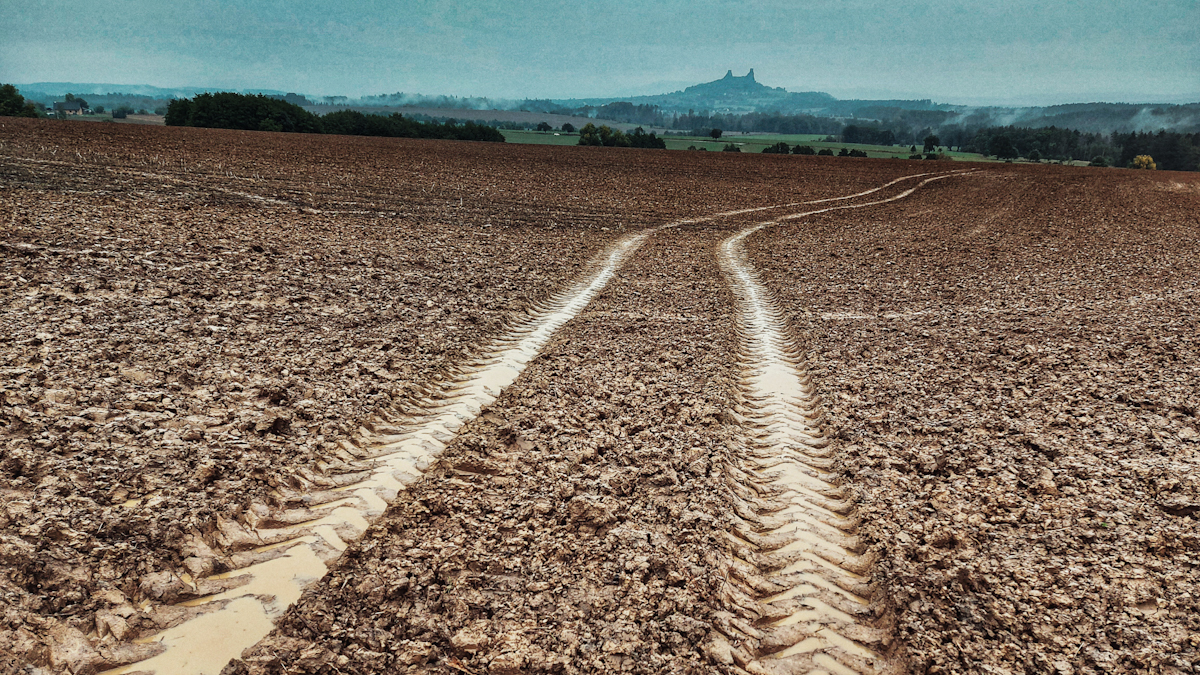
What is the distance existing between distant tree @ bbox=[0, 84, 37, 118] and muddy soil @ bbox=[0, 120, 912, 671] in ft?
261

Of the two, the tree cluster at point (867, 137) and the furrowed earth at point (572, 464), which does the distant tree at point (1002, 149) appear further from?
the furrowed earth at point (572, 464)

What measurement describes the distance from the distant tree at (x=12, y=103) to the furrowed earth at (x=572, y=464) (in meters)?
91.2

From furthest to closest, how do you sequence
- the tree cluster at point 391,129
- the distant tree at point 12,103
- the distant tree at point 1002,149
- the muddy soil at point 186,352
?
the distant tree at point 1002,149 → the tree cluster at point 391,129 → the distant tree at point 12,103 → the muddy soil at point 186,352

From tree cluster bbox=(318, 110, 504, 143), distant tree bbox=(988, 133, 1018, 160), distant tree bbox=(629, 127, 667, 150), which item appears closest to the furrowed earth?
tree cluster bbox=(318, 110, 504, 143)

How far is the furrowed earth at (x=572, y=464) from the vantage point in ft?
13.4

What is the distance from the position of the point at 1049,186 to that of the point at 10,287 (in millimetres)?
54203

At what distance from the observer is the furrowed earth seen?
13.4 ft

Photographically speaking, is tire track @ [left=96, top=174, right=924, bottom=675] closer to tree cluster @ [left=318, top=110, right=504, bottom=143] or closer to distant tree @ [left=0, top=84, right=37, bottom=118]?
tree cluster @ [left=318, top=110, right=504, bottom=143]

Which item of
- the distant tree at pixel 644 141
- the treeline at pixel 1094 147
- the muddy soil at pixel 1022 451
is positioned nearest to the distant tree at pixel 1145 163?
the treeline at pixel 1094 147

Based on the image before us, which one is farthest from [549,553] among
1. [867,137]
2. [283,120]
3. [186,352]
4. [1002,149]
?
[867,137]

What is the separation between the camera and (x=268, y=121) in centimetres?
8100

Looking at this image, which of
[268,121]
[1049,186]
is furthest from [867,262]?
[268,121]

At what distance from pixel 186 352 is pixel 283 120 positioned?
3484 inches

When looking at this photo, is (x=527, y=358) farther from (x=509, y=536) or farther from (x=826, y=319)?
(x=826, y=319)
